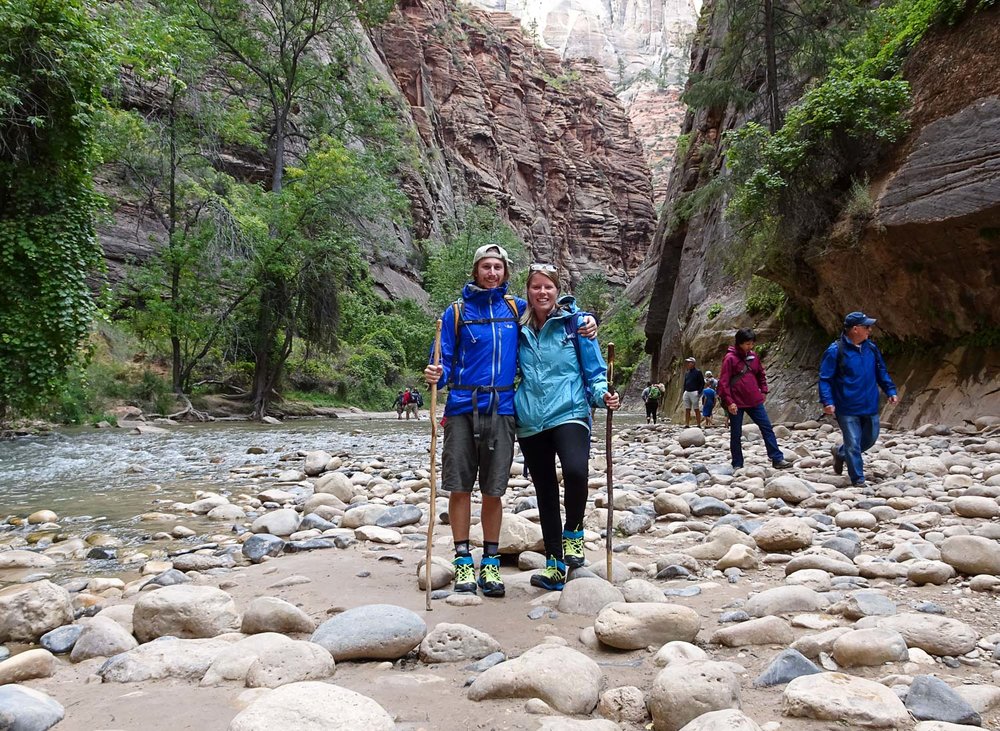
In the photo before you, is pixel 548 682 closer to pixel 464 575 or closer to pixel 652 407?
pixel 464 575

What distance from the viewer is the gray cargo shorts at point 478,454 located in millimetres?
3418

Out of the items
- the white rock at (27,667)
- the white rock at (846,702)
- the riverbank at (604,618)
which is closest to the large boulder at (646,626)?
the riverbank at (604,618)

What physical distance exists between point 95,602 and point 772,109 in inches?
680

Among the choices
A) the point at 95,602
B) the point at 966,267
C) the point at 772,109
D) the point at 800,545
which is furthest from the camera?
the point at 772,109

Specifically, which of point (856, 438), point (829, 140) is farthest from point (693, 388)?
point (856, 438)

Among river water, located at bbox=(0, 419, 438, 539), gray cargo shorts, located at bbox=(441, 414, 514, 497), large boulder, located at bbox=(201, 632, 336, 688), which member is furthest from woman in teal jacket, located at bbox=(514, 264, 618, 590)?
river water, located at bbox=(0, 419, 438, 539)

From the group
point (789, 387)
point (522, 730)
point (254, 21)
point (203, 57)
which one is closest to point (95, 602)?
point (522, 730)

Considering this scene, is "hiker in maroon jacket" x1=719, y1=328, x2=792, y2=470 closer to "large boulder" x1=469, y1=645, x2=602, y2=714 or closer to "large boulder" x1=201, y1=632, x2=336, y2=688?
"large boulder" x1=469, y1=645, x2=602, y2=714

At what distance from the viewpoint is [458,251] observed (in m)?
46.8

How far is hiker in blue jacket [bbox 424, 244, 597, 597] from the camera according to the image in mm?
3420

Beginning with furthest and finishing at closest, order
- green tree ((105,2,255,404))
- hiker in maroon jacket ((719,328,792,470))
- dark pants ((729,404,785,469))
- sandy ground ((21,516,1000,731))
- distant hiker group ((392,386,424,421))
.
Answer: distant hiker group ((392,386,424,421)) < green tree ((105,2,255,404)) < hiker in maroon jacket ((719,328,792,470)) < dark pants ((729,404,785,469)) < sandy ground ((21,516,1000,731))

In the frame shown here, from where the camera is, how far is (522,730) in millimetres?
1800

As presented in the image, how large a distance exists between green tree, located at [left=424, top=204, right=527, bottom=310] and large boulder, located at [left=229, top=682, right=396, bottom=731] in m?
40.0

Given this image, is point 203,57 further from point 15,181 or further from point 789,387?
point 789,387
